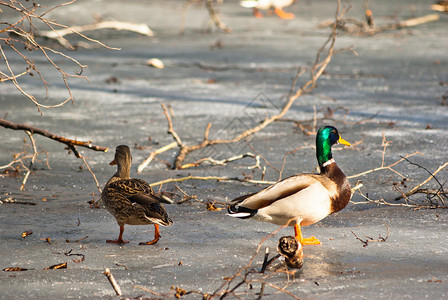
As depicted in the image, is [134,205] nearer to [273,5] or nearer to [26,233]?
[26,233]

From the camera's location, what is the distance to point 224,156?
7438 mm

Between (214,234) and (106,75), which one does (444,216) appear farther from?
(106,75)

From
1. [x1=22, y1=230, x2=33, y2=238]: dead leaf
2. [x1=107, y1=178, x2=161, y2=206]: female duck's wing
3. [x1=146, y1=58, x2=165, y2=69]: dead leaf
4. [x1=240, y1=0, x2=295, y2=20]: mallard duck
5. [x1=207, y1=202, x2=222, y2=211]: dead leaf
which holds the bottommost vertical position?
[x1=22, y1=230, x2=33, y2=238]: dead leaf

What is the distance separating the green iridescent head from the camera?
480 centimetres

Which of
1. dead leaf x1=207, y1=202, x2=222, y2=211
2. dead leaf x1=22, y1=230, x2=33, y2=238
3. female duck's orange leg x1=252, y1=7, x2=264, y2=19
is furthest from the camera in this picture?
female duck's orange leg x1=252, y1=7, x2=264, y2=19

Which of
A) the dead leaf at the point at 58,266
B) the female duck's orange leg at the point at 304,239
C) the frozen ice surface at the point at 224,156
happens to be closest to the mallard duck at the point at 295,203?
the female duck's orange leg at the point at 304,239

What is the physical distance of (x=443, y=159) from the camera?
6902mm

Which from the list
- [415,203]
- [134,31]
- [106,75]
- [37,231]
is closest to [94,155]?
[37,231]

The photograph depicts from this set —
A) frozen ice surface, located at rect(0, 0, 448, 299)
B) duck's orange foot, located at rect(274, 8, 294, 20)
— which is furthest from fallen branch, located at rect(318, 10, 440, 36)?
duck's orange foot, located at rect(274, 8, 294, 20)

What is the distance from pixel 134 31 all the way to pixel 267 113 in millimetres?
9221

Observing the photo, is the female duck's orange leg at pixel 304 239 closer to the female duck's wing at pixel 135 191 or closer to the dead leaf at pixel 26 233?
the female duck's wing at pixel 135 191

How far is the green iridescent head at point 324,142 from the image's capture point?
480 cm

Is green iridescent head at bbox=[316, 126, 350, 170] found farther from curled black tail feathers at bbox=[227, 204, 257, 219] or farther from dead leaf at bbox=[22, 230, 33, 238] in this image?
dead leaf at bbox=[22, 230, 33, 238]

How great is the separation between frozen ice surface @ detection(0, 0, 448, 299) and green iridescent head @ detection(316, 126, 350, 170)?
19.6 inches
